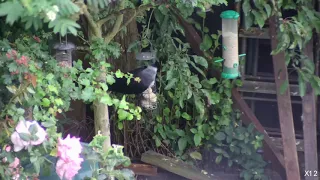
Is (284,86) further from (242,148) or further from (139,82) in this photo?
(139,82)

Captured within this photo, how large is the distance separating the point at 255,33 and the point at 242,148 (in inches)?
36.6

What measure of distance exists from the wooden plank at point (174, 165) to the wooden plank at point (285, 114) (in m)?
0.65

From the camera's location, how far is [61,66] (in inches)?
107

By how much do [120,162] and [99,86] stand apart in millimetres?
580

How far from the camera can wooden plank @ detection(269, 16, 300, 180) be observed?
3.73 m

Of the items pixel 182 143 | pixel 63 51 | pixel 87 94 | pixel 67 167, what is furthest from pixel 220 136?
pixel 67 167

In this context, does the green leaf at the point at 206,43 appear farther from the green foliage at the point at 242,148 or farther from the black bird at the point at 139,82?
the black bird at the point at 139,82

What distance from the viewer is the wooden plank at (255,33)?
3.98 m

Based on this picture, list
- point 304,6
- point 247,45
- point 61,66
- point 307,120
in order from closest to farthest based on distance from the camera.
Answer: point 61,66 → point 304,6 → point 307,120 → point 247,45

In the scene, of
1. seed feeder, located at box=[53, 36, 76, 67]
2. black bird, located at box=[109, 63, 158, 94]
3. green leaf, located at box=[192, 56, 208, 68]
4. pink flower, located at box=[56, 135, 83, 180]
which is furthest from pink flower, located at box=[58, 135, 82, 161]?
green leaf, located at box=[192, 56, 208, 68]

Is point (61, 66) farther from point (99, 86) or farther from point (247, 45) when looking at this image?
point (247, 45)

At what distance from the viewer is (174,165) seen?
13.6ft

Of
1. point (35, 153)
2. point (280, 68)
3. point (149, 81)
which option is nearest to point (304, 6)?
point (280, 68)

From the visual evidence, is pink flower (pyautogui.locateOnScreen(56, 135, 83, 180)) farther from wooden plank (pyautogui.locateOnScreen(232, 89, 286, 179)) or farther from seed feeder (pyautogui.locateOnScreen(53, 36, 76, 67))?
wooden plank (pyautogui.locateOnScreen(232, 89, 286, 179))
